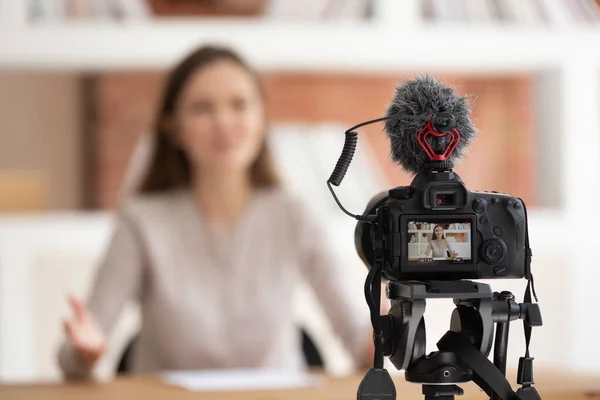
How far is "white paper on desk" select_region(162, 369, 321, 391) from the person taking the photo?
1.46 meters

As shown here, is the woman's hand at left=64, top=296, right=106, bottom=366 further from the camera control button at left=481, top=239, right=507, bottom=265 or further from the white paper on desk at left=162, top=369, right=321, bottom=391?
the camera control button at left=481, top=239, right=507, bottom=265

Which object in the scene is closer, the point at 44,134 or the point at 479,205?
the point at 479,205

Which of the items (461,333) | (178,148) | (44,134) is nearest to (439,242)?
(461,333)

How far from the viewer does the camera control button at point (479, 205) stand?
876 millimetres

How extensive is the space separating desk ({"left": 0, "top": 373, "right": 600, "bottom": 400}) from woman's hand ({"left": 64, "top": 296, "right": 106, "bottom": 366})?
63mm

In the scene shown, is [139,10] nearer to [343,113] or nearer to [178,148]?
[178,148]

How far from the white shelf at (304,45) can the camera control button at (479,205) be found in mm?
1696

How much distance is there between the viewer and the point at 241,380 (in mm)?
1550

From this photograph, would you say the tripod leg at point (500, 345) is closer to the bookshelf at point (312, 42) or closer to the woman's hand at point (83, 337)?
the woman's hand at point (83, 337)

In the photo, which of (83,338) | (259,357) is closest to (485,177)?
(259,357)

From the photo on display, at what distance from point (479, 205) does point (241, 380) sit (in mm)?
817

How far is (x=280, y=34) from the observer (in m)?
2.50

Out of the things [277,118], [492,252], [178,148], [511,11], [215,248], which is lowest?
[215,248]

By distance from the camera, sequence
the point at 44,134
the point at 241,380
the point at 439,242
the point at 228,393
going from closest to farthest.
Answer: the point at 439,242 < the point at 228,393 < the point at 241,380 < the point at 44,134
